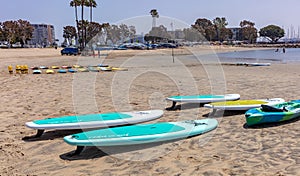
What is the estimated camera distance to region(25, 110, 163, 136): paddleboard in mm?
5078

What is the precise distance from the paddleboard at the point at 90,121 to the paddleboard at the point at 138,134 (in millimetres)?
579

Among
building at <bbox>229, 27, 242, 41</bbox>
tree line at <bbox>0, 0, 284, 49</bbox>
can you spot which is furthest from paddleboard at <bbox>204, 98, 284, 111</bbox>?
building at <bbox>229, 27, 242, 41</bbox>

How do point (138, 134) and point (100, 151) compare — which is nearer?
point (100, 151)

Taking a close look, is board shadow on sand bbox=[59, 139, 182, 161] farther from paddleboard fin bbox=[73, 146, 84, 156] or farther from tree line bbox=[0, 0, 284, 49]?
tree line bbox=[0, 0, 284, 49]

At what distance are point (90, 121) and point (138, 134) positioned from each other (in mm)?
1146

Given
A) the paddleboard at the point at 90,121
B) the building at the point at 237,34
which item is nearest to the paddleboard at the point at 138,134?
the paddleboard at the point at 90,121

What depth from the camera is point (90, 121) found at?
5340mm

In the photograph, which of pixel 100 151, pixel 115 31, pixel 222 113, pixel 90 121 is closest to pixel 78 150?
pixel 100 151

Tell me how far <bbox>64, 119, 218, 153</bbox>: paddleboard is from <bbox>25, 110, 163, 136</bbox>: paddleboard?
58 cm

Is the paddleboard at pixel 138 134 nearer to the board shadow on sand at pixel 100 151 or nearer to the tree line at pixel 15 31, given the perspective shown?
the board shadow on sand at pixel 100 151

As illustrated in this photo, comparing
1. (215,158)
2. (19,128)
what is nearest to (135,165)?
(215,158)

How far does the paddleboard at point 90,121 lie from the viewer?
16.7ft

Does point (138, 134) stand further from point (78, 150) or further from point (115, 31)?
point (115, 31)

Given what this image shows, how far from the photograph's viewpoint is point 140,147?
181 inches
